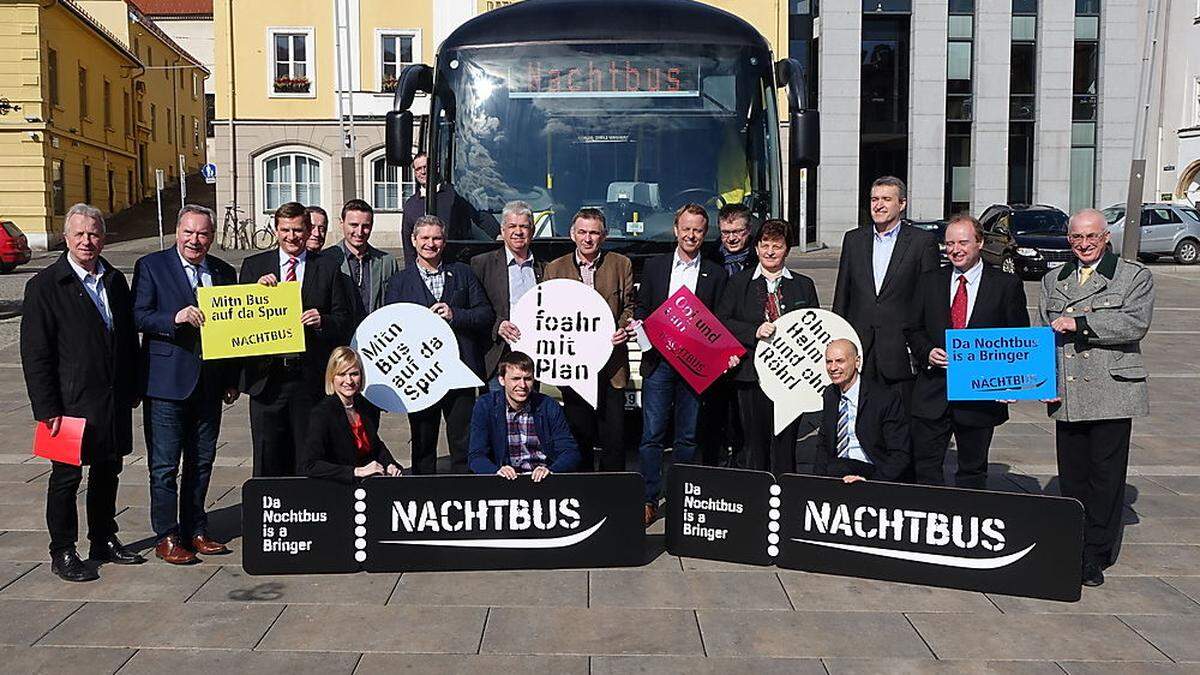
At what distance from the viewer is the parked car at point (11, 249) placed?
96.2 feet

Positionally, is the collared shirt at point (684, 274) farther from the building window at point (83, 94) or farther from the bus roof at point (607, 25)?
the building window at point (83, 94)

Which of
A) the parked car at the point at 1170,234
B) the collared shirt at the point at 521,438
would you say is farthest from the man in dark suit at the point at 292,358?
the parked car at the point at 1170,234

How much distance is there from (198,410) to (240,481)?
222 cm

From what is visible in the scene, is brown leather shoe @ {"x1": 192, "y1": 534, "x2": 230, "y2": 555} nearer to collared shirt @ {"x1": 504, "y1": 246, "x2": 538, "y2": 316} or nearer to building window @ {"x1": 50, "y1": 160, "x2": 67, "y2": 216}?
collared shirt @ {"x1": 504, "y1": 246, "x2": 538, "y2": 316}

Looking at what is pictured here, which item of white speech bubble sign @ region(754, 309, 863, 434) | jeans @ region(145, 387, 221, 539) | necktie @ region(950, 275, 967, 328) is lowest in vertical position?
jeans @ region(145, 387, 221, 539)

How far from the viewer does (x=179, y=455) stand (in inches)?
252

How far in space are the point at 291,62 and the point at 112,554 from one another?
37362 millimetres

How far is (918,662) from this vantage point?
502cm

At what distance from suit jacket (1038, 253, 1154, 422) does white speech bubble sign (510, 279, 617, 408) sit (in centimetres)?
259

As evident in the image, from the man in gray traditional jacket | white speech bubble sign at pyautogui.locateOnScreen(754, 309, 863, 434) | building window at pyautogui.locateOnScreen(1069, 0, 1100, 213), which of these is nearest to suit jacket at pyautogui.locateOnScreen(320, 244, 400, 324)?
white speech bubble sign at pyautogui.locateOnScreen(754, 309, 863, 434)

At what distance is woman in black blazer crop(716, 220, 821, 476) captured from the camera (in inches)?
276

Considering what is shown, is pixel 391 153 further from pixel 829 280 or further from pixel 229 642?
pixel 829 280

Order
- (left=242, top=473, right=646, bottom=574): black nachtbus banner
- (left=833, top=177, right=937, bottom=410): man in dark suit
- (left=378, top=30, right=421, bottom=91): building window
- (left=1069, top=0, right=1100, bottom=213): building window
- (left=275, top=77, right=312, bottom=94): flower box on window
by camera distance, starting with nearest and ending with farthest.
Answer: (left=242, top=473, right=646, bottom=574): black nachtbus banner, (left=833, top=177, right=937, bottom=410): man in dark suit, (left=275, top=77, right=312, bottom=94): flower box on window, (left=378, top=30, right=421, bottom=91): building window, (left=1069, top=0, right=1100, bottom=213): building window

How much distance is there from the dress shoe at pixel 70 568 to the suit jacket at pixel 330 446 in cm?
120
